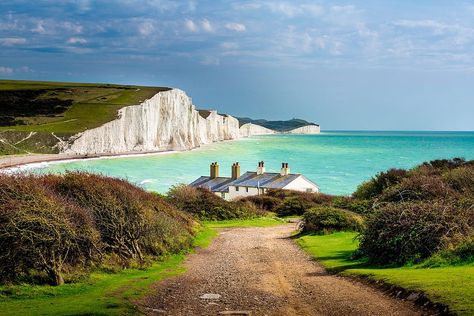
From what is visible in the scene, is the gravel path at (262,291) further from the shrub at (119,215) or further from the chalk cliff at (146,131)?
the chalk cliff at (146,131)

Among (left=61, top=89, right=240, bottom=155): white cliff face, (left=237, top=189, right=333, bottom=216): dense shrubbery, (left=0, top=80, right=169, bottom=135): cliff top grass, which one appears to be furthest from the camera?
(left=0, top=80, right=169, bottom=135): cliff top grass

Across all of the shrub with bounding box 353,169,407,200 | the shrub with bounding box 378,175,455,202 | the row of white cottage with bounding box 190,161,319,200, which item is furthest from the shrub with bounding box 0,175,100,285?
the row of white cottage with bounding box 190,161,319,200

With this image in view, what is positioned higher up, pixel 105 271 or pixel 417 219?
pixel 417 219

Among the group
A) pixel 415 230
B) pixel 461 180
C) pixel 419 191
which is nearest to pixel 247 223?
pixel 461 180

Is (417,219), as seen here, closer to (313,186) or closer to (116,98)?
(313,186)

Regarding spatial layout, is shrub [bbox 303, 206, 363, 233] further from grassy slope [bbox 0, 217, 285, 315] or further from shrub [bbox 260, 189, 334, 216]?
shrub [bbox 260, 189, 334, 216]

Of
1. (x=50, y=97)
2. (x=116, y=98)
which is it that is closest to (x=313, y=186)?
(x=116, y=98)
